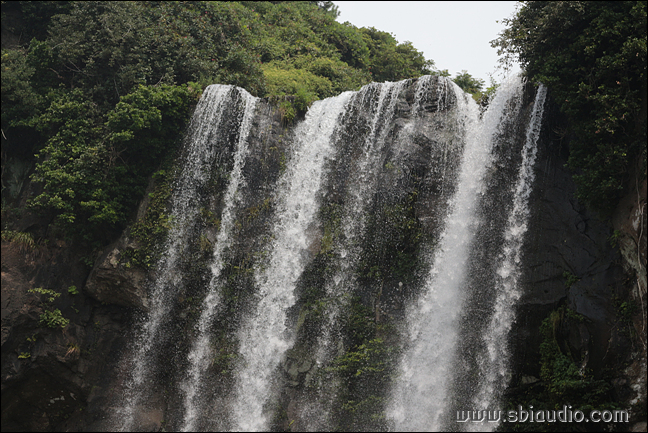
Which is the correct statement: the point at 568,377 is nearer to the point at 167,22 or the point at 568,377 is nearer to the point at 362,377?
the point at 362,377

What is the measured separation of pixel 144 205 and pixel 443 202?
901cm

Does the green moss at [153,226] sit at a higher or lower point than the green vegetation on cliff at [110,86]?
lower

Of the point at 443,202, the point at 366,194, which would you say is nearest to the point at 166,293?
the point at 366,194

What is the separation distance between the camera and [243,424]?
37.5 feet

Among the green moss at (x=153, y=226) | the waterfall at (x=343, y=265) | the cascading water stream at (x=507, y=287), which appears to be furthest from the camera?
the green moss at (x=153, y=226)

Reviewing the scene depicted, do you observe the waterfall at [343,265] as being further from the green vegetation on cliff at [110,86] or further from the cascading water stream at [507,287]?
the green vegetation on cliff at [110,86]

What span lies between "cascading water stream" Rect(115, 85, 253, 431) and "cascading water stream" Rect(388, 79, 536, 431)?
6837 millimetres

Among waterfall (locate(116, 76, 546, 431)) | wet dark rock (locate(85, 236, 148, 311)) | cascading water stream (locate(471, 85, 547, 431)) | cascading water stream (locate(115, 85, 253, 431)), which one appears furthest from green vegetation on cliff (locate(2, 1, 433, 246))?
cascading water stream (locate(471, 85, 547, 431))

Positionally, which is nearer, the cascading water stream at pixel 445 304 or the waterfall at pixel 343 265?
the cascading water stream at pixel 445 304

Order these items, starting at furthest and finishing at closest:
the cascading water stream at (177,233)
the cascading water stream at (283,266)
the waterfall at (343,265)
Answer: the cascading water stream at (177,233)
the cascading water stream at (283,266)
the waterfall at (343,265)

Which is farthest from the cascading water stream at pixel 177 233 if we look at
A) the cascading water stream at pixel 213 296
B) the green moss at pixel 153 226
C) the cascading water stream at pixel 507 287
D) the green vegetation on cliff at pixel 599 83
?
the green vegetation on cliff at pixel 599 83

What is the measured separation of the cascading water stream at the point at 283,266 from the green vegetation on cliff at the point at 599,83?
630 centimetres

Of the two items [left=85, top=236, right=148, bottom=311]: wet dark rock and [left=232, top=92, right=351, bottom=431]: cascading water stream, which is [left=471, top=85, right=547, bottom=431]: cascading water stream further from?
[left=85, top=236, right=148, bottom=311]: wet dark rock

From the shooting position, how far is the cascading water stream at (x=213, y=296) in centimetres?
1214
